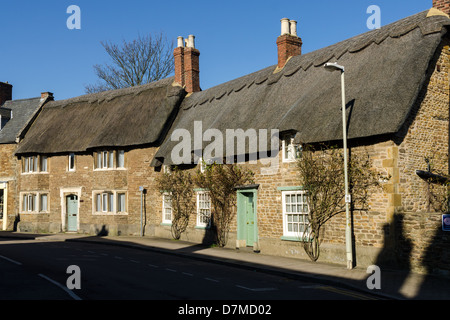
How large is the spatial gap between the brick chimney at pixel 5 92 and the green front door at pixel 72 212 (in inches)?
539

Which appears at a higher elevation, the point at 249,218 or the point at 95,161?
the point at 95,161

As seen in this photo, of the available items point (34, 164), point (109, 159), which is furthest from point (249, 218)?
point (34, 164)

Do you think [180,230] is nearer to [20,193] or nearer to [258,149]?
[258,149]

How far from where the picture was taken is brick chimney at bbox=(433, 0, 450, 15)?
17.5 m

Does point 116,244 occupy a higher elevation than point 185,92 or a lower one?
lower

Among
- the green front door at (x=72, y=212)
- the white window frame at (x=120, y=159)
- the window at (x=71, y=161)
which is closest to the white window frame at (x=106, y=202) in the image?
the white window frame at (x=120, y=159)

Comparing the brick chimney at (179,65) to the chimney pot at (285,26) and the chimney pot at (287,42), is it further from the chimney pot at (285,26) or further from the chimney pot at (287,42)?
the chimney pot at (285,26)

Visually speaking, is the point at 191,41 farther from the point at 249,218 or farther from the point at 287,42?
the point at 249,218

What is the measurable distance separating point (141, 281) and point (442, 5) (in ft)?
46.6

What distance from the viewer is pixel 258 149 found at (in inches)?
752

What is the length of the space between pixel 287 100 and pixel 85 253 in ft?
33.3

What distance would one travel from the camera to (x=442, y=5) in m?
17.7

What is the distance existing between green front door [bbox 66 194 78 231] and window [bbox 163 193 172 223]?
25.5 feet
